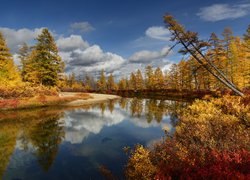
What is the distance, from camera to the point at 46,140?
13.1m

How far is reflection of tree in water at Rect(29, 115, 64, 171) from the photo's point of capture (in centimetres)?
1005

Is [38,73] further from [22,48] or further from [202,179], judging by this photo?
[202,179]

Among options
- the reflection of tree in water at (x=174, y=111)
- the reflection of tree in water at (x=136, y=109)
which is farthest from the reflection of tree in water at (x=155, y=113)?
the reflection of tree in water at (x=136, y=109)

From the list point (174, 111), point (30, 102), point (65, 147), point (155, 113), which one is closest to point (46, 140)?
point (65, 147)

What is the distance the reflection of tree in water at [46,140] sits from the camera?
10.0 metres

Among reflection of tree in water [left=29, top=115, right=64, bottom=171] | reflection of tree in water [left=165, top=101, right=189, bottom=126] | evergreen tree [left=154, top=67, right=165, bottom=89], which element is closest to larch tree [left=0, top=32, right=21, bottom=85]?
reflection of tree in water [left=29, top=115, right=64, bottom=171]

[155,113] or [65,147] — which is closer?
[65,147]

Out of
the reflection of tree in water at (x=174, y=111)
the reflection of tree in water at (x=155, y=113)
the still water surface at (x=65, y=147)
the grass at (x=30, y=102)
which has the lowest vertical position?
the still water surface at (x=65, y=147)

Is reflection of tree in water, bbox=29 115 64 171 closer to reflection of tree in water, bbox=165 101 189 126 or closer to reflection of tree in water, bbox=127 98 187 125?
reflection of tree in water, bbox=127 98 187 125

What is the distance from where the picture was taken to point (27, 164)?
368 inches

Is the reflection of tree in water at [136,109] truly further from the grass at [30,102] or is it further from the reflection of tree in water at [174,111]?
the grass at [30,102]

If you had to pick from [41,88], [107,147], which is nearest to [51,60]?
[41,88]

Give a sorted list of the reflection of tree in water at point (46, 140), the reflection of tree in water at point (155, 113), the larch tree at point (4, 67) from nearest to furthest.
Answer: the reflection of tree in water at point (46, 140) → the reflection of tree in water at point (155, 113) → the larch tree at point (4, 67)

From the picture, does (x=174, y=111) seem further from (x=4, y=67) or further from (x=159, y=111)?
(x=4, y=67)
